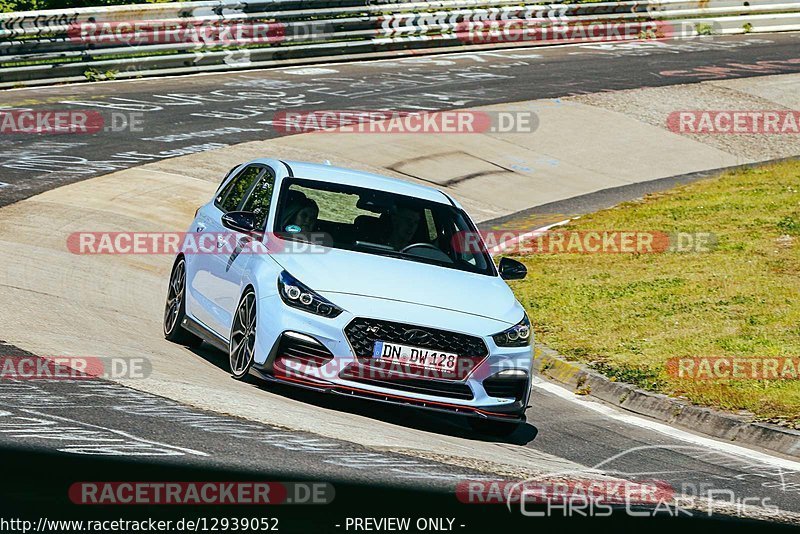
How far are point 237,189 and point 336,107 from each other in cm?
1475

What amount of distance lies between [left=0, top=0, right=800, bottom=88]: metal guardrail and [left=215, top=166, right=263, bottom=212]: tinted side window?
1479cm

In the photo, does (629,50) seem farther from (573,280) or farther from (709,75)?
(573,280)

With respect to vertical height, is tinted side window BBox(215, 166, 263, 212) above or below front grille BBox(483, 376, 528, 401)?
above

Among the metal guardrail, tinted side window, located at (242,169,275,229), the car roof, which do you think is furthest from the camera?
the metal guardrail

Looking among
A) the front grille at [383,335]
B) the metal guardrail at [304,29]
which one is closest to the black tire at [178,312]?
the front grille at [383,335]

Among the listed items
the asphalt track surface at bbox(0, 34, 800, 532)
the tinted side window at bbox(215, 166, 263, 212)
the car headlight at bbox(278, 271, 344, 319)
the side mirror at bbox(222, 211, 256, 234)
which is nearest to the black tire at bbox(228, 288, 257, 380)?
the car headlight at bbox(278, 271, 344, 319)

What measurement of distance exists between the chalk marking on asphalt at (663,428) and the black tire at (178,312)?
3348 mm

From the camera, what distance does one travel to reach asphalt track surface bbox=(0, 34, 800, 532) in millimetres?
7523

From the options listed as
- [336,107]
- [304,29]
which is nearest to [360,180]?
[336,107]

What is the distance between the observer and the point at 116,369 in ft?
30.7

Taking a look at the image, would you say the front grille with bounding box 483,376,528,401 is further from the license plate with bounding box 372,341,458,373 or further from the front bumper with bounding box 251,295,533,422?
the license plate with bounding box 372,341,458,373

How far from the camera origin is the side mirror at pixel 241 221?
10.2 m

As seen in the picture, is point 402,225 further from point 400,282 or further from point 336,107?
point 336,107

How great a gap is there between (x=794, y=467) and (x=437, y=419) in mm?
2731
